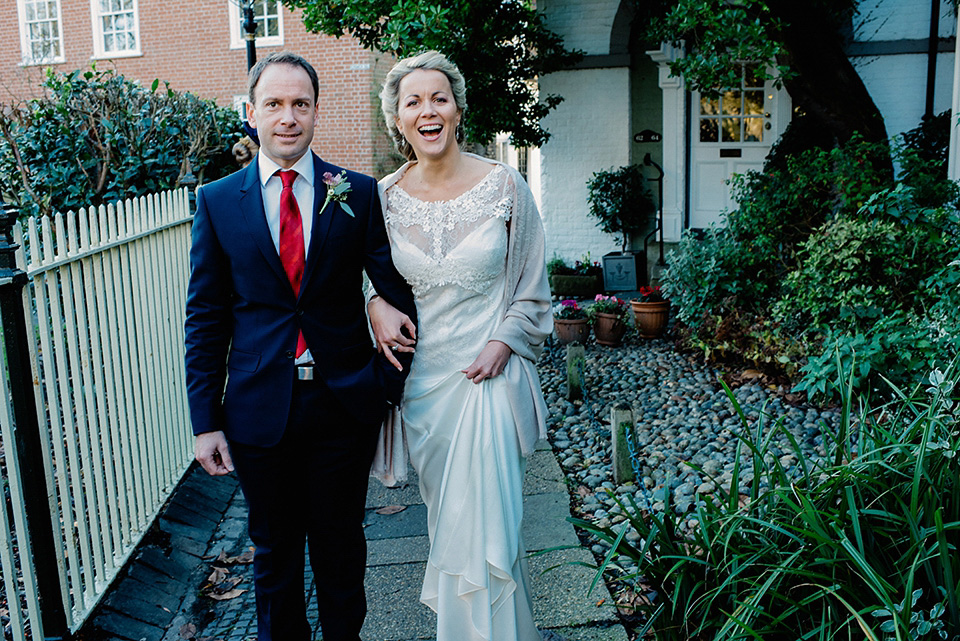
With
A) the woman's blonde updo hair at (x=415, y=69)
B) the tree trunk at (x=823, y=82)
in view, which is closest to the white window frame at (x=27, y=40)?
the tree trunk at (x=823, y=82)

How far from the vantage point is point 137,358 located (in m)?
4.10

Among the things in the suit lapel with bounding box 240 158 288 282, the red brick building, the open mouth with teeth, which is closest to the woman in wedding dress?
the open mouth with teeth

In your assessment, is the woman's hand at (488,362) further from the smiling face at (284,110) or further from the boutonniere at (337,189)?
the smiling face at (284,110)

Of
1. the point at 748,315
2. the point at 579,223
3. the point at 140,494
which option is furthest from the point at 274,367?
the point at 579,223

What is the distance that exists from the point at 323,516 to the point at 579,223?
9.97 meters

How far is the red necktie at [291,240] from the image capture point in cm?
268

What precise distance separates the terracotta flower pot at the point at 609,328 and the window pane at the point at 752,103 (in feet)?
15.7

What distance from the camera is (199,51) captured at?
18.4 metres

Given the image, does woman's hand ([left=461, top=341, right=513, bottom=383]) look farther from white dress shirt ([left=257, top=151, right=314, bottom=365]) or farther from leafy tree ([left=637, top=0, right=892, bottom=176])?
leafy tree ([left=637, top=0, right=892, bottom=176])

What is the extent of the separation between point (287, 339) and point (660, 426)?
147 inches

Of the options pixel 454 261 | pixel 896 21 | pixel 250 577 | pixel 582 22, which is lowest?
pixel 250 577

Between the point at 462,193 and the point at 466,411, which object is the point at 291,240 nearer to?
the point at 462,193

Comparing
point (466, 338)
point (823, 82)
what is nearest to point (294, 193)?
point (466, 338)

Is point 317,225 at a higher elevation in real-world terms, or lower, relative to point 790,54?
lower
